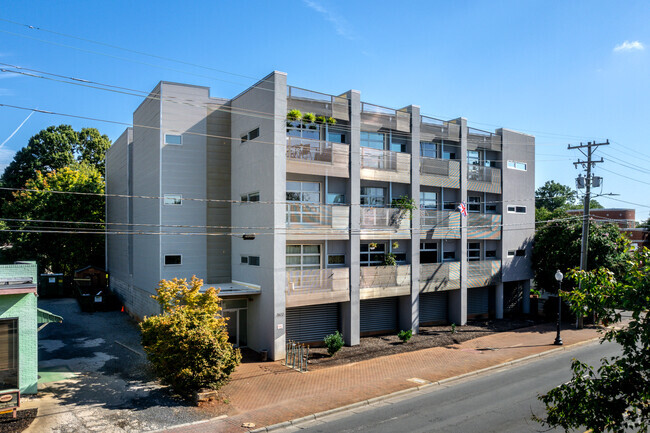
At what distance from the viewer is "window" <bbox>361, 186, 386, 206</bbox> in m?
25.6

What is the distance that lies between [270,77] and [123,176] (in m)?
16.9

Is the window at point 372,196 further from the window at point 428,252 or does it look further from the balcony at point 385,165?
the window at point 428,252

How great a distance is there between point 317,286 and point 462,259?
11.0 meters

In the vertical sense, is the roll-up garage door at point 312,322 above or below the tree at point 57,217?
below

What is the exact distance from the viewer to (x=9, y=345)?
1489 cm

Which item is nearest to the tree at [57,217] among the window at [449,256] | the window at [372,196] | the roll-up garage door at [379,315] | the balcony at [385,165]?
the window at [372,196]

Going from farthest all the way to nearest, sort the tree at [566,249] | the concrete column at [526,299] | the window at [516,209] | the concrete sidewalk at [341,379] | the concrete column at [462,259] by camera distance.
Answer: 1. the concrete column at [526,299]
2. the window at [516,209]
3. the tree at [566,249]
4. the concrete column at [462,259]
5. the concrete sidewalk at [341,379]

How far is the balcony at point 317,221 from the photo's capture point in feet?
71.0

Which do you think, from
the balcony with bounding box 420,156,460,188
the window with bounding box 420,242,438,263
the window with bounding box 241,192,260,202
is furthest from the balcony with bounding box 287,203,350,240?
the window with bounding box 420,242,438,263

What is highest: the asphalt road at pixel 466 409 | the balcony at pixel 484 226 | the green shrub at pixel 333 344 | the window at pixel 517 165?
the window at pixel 517 165

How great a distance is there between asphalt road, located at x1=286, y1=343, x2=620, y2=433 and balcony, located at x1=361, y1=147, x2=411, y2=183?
11.1 m

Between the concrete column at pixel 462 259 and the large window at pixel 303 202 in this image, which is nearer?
the large window at pixel 303 202

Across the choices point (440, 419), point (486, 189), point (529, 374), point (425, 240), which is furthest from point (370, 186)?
point (440, 419)

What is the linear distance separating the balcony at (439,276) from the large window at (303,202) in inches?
314
